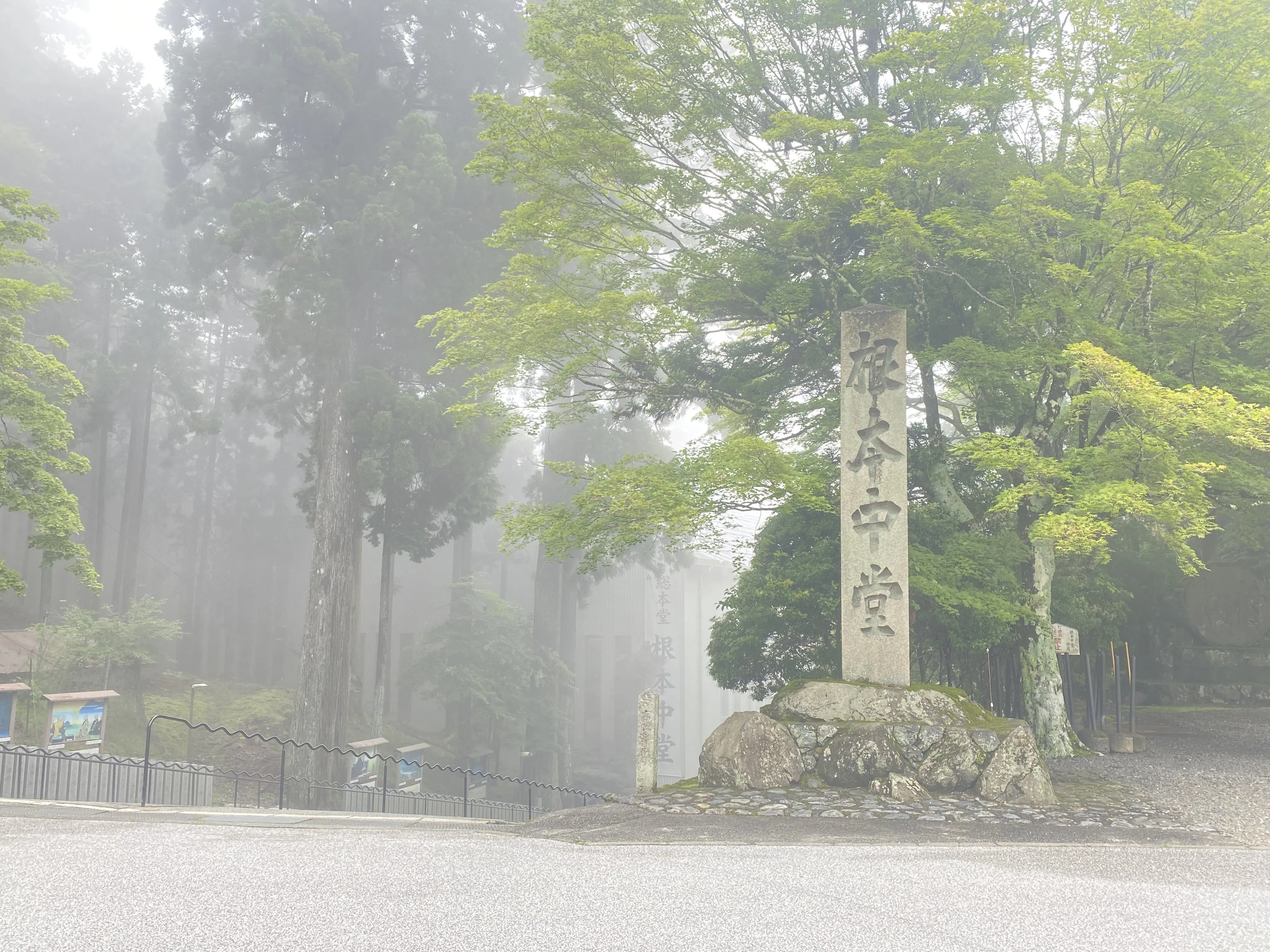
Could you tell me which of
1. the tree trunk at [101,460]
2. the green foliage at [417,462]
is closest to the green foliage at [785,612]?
the green foliage at [417,462]

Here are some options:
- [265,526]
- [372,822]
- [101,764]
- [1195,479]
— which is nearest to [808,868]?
[372,822]

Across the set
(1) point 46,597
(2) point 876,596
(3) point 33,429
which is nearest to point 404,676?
(1) point 46,597

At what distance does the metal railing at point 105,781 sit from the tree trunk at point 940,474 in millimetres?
10358

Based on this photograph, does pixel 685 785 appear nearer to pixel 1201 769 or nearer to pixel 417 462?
pixel 1201 769

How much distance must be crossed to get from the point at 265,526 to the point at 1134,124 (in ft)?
88.3

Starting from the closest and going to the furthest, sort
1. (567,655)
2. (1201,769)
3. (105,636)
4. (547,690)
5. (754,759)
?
(754,759)
(1201,769)
(105,636)
(547,690)
(567,655)

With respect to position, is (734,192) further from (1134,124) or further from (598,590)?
(598,590)

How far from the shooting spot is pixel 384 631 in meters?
21.5

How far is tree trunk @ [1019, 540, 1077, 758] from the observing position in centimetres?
1194

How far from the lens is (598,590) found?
112ft

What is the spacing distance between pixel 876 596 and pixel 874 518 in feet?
2.62

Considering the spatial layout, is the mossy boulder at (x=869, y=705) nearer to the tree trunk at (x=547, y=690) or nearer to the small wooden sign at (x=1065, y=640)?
the small wooden sign at (x=1065, y=640)

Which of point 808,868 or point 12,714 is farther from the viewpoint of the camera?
point 12,714

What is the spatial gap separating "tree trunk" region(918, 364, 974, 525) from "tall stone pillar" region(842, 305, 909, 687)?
7.80ft
